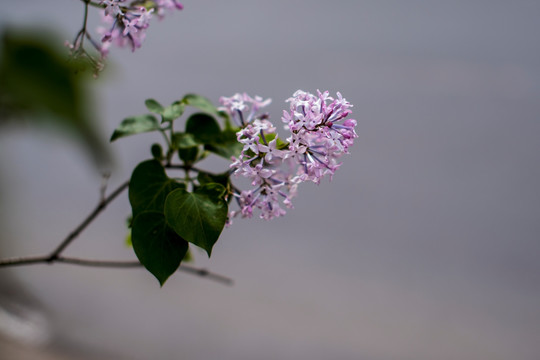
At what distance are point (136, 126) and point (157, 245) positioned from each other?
11 centimetres

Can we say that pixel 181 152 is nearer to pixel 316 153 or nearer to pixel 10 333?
pixel 316 153

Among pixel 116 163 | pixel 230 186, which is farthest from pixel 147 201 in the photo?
pixel 116 163

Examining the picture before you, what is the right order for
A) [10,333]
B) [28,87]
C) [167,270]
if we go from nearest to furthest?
1. [28,87]
2. [167,270]
3. [10,333]

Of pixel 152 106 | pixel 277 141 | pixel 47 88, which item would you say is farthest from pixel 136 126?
pixel 47 88

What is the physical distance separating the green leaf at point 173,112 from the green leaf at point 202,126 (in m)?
0.01

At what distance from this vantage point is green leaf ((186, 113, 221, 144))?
0.40 meters

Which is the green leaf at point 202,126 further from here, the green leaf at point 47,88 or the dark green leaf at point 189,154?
the green leaf at point 47,88

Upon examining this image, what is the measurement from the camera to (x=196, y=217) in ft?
1.06

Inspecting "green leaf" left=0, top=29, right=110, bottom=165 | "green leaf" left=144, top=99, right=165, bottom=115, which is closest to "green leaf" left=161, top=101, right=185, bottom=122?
"green leaf" left=144, top=99, right=165, bottom=115

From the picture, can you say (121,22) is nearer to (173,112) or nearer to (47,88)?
(173,112)

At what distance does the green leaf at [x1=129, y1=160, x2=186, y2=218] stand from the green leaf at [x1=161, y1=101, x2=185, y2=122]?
→ 4cm

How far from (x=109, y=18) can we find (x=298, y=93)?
0.14 m

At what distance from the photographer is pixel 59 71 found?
7 cm

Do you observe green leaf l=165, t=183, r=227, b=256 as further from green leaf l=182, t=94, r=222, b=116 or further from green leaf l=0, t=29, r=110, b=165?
green leaf l=0, t=29, r=110, b=165
